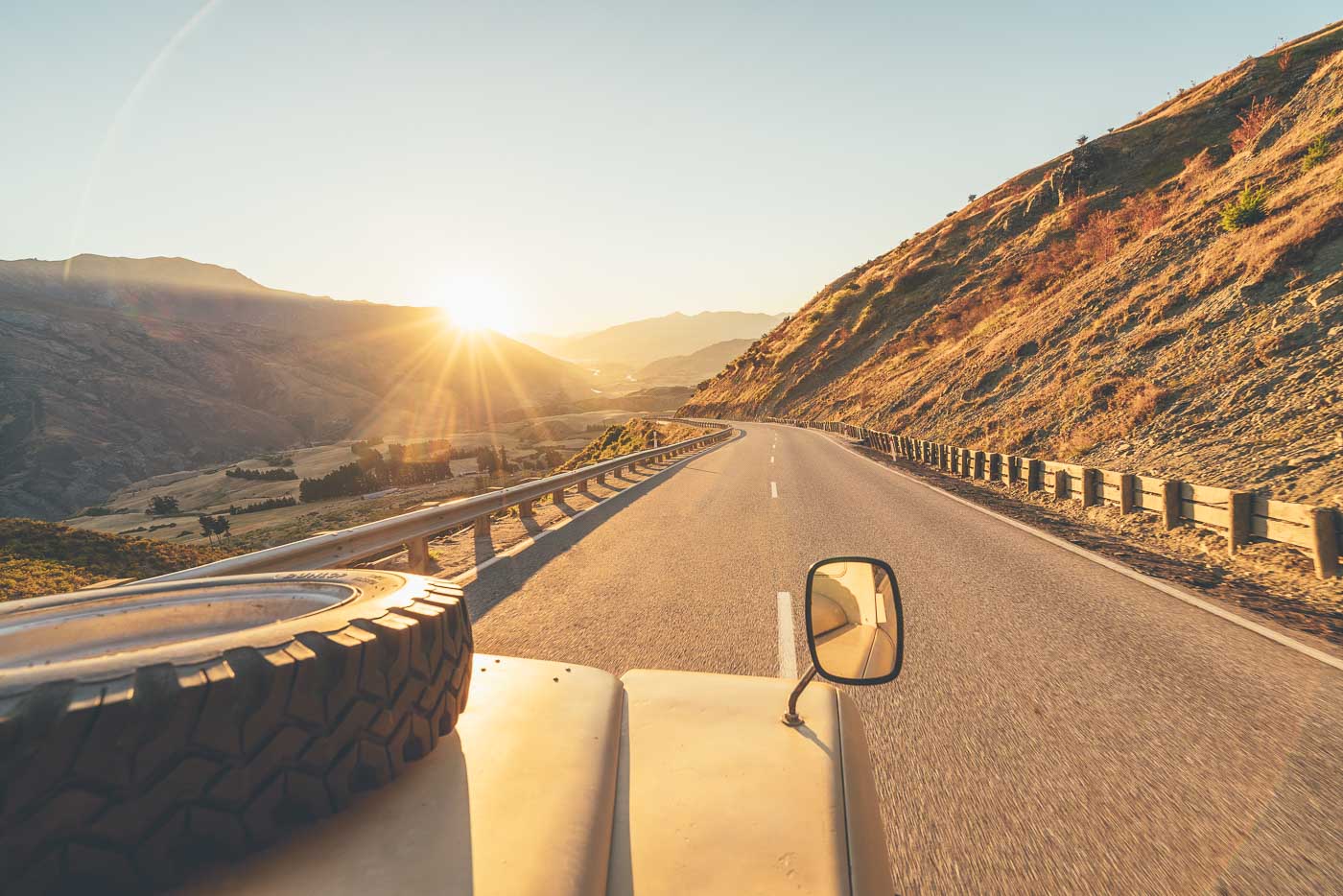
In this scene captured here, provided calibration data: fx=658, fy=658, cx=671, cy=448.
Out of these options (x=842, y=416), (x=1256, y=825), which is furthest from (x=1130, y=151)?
(x=1256, y=825)

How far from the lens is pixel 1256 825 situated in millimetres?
2799

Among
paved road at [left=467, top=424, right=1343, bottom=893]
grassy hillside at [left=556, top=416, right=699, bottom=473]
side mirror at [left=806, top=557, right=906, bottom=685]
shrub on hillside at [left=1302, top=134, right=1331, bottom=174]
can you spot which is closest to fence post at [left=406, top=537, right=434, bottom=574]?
paved road at [left=467, top=424, right=1343, bottom=893]

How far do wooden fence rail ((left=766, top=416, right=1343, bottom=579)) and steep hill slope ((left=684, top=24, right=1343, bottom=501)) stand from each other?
176 cm

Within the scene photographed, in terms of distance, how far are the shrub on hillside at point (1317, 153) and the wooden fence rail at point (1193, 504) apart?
1625 cm

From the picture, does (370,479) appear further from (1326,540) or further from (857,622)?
(857,622)

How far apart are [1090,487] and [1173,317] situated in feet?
36.5

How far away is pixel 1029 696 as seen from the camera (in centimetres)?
405

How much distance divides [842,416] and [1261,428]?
39.8 meters

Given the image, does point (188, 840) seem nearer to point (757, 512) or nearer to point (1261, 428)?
point (757, 512)

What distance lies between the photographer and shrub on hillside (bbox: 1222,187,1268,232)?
20.2 m

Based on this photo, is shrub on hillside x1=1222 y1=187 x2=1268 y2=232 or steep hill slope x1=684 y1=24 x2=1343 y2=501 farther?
shrub on hillside x1=1222 y1=187 x2=1268 y2=232

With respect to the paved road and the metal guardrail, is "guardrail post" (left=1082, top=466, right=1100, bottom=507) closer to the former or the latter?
the paved road

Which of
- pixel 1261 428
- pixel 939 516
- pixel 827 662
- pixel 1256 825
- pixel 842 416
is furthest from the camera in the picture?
pixel 842 416

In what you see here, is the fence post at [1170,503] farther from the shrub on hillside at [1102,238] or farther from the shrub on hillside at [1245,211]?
the shrub on hillside at [1102,238]
